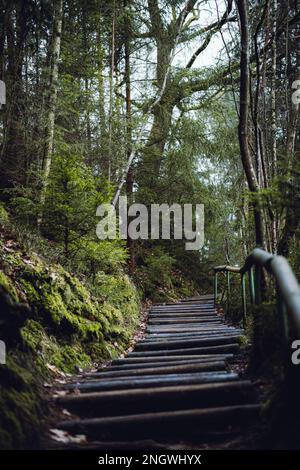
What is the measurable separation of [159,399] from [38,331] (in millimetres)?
1866

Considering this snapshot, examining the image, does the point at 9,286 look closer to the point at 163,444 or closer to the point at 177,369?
the point at 177,369

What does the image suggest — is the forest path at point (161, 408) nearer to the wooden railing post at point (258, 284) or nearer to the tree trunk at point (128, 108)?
the wooden railing post at point (258, 284)

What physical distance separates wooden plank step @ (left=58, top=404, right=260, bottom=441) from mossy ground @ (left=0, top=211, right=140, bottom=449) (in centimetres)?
38

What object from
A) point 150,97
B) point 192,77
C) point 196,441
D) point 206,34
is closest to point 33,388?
point 196,441

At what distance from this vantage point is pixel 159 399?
10.1 ft

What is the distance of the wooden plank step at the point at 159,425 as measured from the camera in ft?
9.12

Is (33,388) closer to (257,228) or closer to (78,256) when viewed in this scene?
(257,228)

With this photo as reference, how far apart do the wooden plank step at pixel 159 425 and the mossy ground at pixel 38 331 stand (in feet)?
1.23

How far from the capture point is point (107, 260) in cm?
727

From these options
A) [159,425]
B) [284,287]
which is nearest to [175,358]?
[159,425]

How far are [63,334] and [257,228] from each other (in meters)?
2.68

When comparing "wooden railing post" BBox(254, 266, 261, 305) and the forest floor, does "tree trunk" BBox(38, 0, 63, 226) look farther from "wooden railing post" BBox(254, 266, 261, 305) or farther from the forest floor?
the forest floor

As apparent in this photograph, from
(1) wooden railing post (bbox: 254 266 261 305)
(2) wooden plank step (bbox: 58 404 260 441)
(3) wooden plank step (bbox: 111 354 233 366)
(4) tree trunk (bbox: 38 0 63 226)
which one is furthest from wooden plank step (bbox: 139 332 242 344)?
(4) tree trunk (bbox: 38 0 63 226)

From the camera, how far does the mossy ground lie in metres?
2.68
